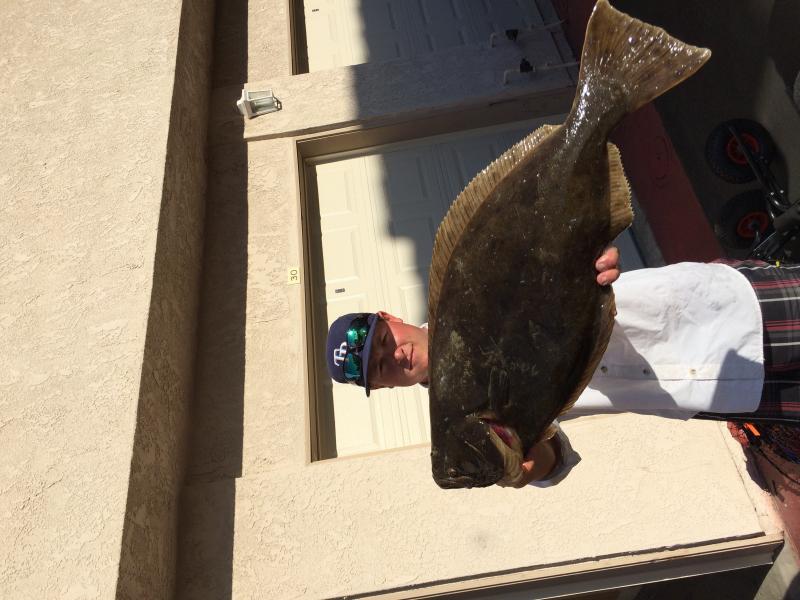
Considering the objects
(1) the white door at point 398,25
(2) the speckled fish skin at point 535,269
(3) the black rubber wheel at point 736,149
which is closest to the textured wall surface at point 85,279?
(1) the white door at point 398,25

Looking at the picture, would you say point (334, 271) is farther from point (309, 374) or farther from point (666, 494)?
point (666, 494)

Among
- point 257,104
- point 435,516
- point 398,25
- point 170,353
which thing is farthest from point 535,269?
point 398,25

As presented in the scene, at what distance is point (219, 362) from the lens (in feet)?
11.4

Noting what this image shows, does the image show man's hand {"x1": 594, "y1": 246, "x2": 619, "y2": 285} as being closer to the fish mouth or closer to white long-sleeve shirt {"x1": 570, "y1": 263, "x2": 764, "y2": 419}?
white long-sleeve shirt {"x1": 570, "y1": 263, "x2": 764, "y2": 419}

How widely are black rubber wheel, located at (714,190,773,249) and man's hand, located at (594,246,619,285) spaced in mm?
1973

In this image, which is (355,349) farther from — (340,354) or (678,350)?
(678,350)

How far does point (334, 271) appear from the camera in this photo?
4.17 m

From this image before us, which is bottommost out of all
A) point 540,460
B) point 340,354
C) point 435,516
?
point 435,516

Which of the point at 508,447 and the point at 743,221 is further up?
the point at 743,221

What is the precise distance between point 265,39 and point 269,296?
2.79 meters

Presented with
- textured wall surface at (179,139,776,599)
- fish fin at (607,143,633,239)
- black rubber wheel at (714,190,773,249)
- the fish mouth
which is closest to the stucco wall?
textured wall surface at (179,139,776,599)

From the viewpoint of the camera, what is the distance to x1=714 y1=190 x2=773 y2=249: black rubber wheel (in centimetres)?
290

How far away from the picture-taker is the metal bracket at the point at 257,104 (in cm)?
439

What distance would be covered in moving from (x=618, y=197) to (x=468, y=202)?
397 millimetres
